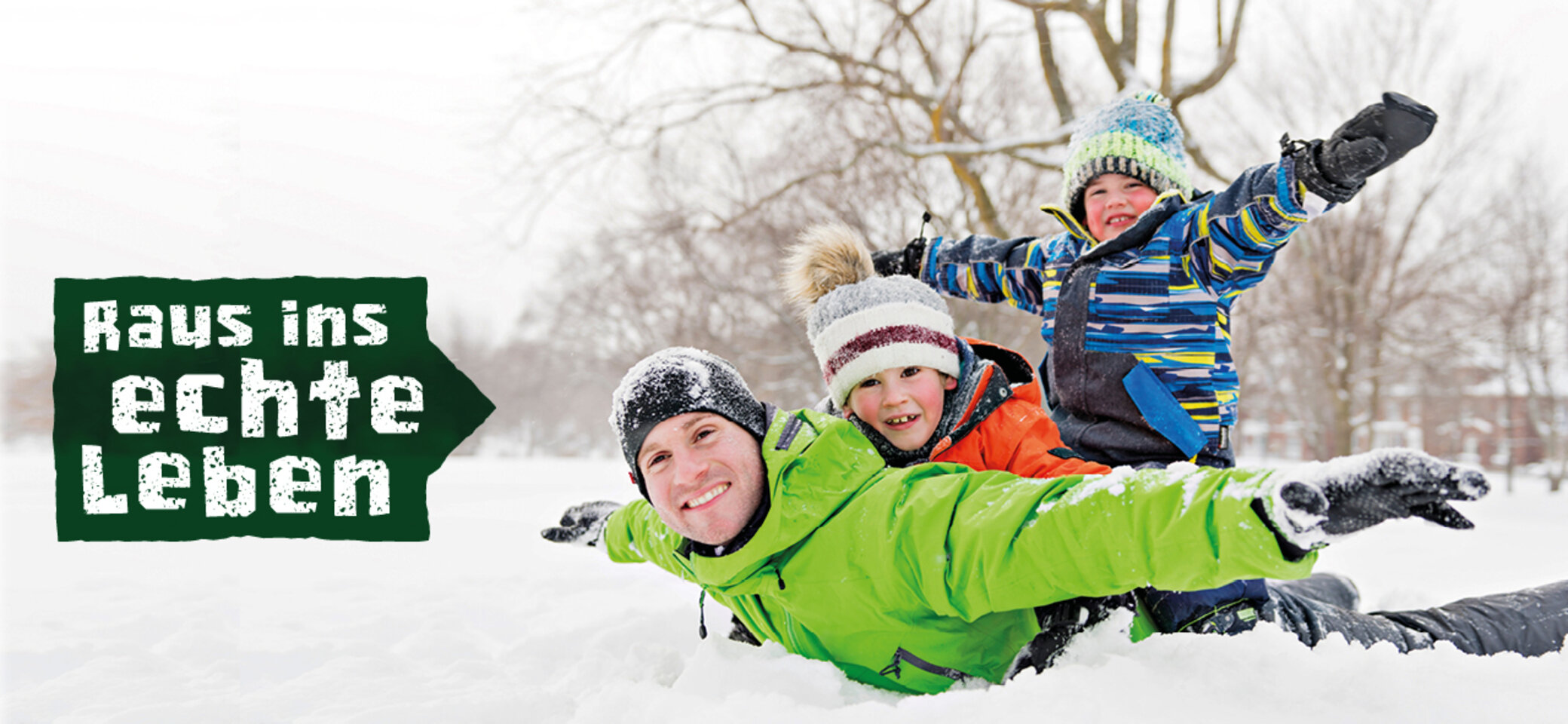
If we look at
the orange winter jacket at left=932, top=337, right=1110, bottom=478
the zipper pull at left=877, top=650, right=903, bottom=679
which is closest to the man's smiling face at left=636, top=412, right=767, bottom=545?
the zipper pull at left=877, top=650, right=903, bottom=679

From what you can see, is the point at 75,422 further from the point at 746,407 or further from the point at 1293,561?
the point at 1293,561

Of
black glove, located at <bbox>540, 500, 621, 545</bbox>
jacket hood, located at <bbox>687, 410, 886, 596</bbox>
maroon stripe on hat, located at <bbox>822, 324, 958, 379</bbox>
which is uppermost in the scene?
maroon stripe on hat, located at <bbox>822, 324, 958, 379</bbox>

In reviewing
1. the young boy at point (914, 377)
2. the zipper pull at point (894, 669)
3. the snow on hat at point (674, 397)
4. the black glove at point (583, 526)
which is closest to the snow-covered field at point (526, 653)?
the zipper pull at point (894, 669)

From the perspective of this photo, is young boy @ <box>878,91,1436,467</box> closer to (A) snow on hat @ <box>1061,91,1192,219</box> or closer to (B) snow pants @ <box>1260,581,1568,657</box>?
(A) snow on hat @ <box>1061,91,1192,219</box>

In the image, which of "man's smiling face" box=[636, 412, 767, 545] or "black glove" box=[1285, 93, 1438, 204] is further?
"man's smiling face" box=[636, 412, 767, 545]

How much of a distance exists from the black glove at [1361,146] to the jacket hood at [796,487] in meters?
1.23

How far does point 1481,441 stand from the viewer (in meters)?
31.7

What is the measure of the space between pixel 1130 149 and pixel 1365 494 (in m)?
1.89

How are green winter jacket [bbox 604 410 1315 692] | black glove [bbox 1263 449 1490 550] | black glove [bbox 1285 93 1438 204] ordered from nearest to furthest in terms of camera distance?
black glove [bbox 1263 449 1490 550] < green winter jacket [bbox 604 410 1315 692] < black glove [bbox 1285 93 1438 204]

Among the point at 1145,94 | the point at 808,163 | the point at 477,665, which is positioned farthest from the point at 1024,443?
the point at 808,163

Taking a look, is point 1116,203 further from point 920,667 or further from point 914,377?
point 920,667

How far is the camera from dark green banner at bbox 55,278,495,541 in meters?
4.25

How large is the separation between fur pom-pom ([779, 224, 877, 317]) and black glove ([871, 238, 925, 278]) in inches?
9.8

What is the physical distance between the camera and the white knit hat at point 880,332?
2562mm
